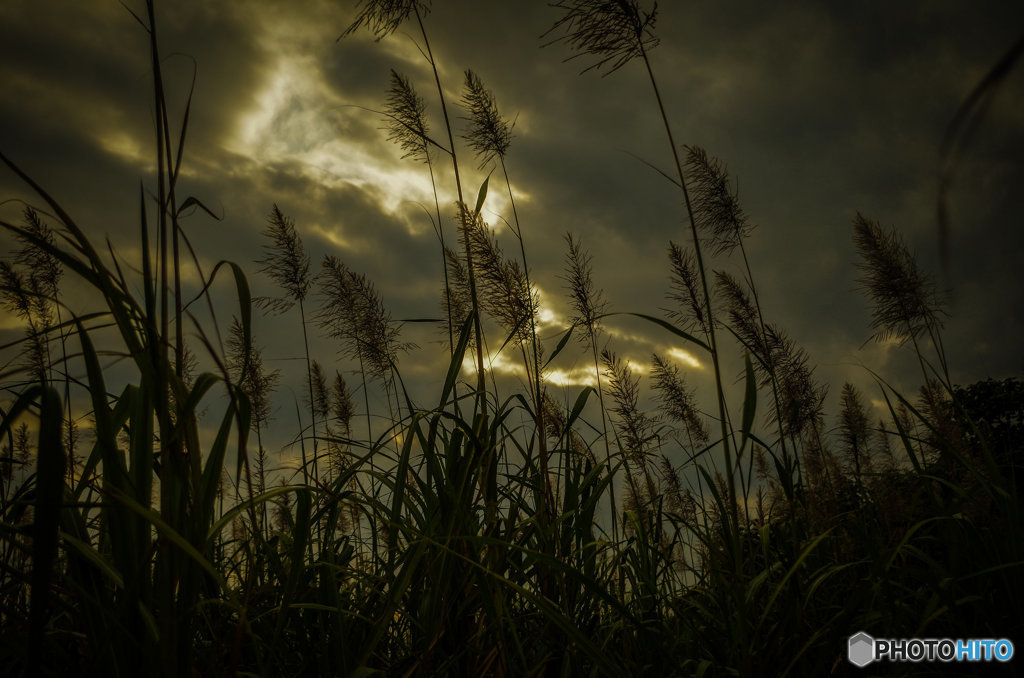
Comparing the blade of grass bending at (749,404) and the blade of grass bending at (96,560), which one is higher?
the blade of grass bending at (749,404)

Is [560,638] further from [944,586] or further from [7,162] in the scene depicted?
[7,162]

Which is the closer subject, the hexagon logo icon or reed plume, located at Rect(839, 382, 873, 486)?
the hexagon logo icon

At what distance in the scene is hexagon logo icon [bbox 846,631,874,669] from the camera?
162cm

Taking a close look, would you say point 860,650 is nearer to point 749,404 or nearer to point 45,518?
point 749,404

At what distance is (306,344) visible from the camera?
3387 mm

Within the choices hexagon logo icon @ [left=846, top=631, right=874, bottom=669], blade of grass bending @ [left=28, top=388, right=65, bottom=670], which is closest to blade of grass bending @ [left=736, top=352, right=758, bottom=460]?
hexagon logo icon @ [left=846, top=631, right=874, bottom=669]

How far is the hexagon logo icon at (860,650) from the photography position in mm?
1615

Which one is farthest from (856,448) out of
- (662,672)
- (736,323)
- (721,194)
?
(662,672)

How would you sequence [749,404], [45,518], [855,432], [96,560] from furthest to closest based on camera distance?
[855,432] < [749,404] < [96,560] < [45,518]

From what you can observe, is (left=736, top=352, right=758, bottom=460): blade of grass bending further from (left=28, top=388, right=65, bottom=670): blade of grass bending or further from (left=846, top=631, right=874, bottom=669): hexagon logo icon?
(left=28, top=388, right=65, bottom=670): blade of grass bending

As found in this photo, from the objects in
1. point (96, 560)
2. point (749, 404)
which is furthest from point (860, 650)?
point (96, 560)

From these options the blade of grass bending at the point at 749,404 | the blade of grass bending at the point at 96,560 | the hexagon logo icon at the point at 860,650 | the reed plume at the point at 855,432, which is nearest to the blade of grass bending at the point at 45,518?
the blade of grass bending at the point at 96,560

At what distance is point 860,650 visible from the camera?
5.39 ft

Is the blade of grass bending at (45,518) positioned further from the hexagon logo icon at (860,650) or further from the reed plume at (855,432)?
the reed plume at (855,432)
